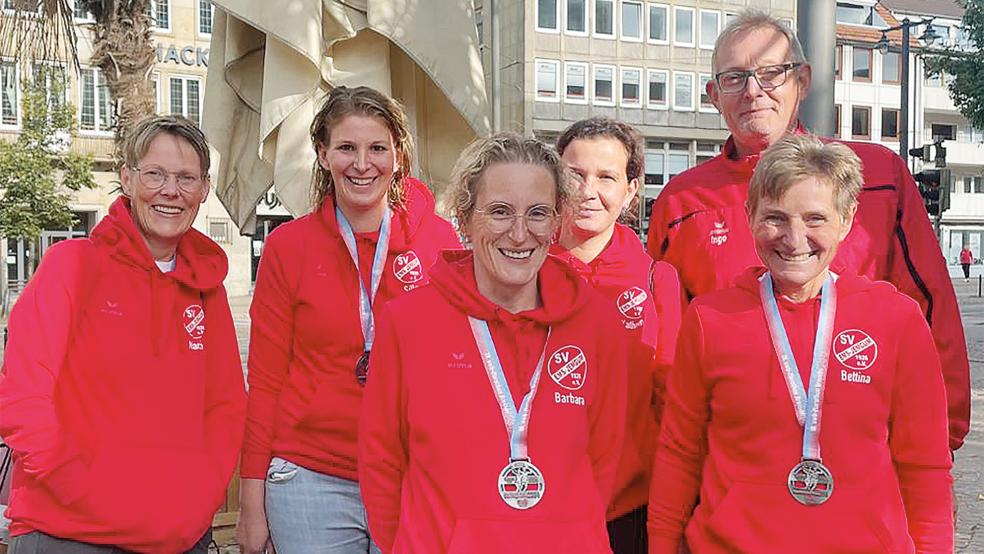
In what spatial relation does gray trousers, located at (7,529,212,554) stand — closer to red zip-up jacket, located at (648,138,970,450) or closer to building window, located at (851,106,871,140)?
red zip-up jacket, located at (648,138,970,450)

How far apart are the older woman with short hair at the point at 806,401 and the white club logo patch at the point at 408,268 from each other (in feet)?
3.11

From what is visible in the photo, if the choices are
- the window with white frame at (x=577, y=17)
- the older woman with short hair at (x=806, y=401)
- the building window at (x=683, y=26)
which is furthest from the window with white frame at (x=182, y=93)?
the older woman with short hair at (x=806, y=401)

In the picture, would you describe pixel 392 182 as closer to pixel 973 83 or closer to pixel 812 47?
pixel 812 47

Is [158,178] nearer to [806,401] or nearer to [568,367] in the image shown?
[568,367]

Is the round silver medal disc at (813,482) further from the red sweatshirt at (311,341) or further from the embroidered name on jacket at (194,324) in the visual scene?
the embroidered name on jacket at (194,324)

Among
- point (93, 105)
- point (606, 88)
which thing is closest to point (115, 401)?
point (93, 105)

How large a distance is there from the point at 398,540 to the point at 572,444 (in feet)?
1.71

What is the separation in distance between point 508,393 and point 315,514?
888mm

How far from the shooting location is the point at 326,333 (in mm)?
3262

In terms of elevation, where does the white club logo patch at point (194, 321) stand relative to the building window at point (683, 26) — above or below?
below

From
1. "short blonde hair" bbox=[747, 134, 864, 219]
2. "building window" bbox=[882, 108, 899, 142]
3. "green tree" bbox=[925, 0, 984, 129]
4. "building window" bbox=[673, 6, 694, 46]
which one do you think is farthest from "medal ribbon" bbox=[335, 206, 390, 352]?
"building window" bbox=[882, 108, 899, 142]

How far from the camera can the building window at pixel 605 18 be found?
158 feet

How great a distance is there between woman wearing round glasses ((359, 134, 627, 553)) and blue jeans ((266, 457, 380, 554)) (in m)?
0.44

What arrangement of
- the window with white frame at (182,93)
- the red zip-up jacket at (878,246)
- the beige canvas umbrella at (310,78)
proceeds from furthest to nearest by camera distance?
1. the window with white frame at (182,93)
2. the beige canvas umbrella at (310,78)
3. the red zip-up jacket at (878,246)
